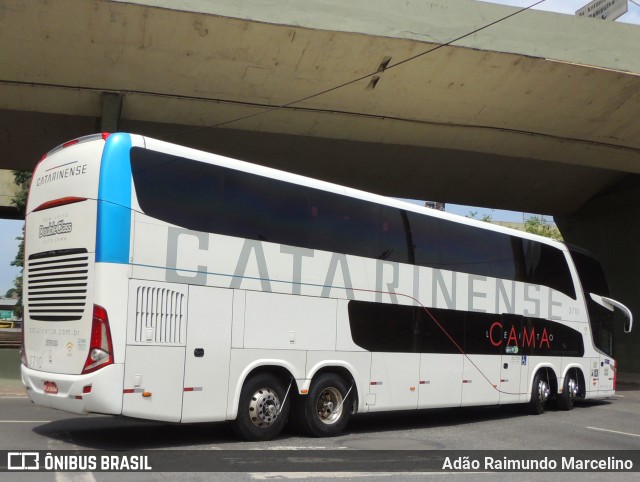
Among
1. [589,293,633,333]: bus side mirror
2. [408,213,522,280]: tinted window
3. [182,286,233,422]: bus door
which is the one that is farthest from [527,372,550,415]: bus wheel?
[182,286,233,422]: bus door

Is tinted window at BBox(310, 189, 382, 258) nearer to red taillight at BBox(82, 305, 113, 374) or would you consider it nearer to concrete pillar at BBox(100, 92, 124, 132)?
red taillight at BBox(82, 305, 113, 374)

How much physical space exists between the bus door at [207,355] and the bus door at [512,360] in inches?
263

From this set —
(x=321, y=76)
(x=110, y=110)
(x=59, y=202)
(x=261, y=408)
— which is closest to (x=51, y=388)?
(x=59, y=202)

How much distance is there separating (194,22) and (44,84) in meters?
3.89

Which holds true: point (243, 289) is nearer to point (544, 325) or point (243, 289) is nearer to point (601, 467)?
point (601, 467)

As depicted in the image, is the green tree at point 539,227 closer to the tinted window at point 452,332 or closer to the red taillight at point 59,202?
the tinted window at point 452,332

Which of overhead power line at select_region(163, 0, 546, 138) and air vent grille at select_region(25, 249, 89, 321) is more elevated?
overhead power line at select_region(163, 0, 546, 138)

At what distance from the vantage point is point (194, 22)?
1357 cm

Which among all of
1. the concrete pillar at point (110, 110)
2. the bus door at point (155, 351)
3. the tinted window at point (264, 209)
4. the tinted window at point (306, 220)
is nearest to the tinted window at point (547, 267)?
the tinted window at point (306, 220)

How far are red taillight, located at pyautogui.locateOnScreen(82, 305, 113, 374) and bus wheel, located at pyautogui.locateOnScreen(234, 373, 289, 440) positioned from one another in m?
2.08

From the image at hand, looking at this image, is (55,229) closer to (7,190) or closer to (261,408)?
(261,408)

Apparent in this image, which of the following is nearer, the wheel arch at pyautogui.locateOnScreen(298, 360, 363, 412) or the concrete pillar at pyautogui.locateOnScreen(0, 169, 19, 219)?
the wheel arch at pyautogui.locateOnScreen(298, 360, 363, 412)

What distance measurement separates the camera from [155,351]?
332 inches

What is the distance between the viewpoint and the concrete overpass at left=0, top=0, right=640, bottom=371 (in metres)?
13.8
